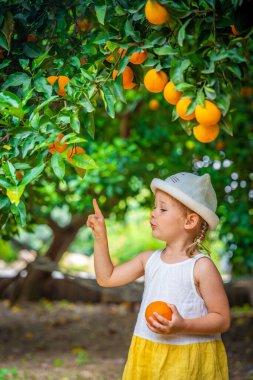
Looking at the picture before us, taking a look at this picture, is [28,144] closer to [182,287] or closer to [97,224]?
[97,224]

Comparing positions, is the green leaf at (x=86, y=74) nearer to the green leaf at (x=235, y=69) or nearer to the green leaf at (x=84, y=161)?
the green leaf at (x=84, y=161)

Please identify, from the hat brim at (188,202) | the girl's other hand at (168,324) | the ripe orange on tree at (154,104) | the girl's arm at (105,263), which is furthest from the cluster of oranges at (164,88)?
the ripe orange on tree at (154,104)

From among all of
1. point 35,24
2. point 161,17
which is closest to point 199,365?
point 161,17

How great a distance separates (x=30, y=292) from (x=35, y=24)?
5.51 m

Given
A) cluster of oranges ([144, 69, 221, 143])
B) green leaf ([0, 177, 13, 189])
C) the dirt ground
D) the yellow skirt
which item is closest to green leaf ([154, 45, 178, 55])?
cluster of oranges ([144, 69, 221, 143])

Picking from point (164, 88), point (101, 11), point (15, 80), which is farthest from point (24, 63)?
point (164, 88)

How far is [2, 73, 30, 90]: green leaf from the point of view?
2.05 meters

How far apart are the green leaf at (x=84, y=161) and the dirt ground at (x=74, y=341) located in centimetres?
234

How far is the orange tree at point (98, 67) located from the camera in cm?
183

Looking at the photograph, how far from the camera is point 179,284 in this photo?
2121 mm

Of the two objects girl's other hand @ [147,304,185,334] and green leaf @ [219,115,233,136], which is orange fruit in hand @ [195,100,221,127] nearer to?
green leaf @ [219,115,233,136]

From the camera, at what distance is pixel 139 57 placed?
2008 mm

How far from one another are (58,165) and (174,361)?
763 millimetres

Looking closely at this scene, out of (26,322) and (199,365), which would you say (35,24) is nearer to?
(199,365)
